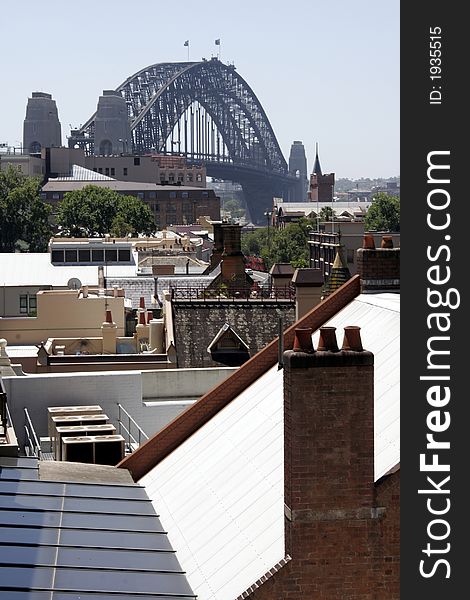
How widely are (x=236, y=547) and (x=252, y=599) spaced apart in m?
2.30

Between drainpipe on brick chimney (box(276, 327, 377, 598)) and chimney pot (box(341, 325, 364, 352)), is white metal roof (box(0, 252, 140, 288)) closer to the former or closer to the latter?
chimney pot (box(341, 325, 364, 352))

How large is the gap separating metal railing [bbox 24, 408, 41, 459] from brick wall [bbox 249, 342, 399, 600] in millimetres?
15003

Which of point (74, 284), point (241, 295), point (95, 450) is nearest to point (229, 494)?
point (95, 450)

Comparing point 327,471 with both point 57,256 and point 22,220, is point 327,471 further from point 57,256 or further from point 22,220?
point 22,220

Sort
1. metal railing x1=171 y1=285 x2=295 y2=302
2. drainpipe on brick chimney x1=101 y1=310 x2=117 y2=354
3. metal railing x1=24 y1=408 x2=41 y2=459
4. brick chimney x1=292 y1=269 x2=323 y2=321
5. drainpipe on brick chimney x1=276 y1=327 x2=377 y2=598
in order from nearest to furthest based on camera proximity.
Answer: drainpipe on brick chimney x1=276 y1=327 x2=377 y2=598
metal railing x1=24 y1=408 x2=41 y2=459
brick chimney x1=292 y1=269 x2=323 y2=321
metal railing x1=171 y1=285 x2=295 y2=302
drainpipe on brick chimney x1=101 y1=310 x2=117 y2=354

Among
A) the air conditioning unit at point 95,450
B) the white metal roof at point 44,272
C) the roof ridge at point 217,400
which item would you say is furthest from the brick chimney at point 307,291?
the white metal roof at point 44,272

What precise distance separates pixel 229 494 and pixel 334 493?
168 inches

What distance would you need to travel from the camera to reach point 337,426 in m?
15.7

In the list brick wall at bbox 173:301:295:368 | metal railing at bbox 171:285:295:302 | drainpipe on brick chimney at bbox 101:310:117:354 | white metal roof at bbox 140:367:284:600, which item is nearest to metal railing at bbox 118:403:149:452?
white metal roof at bbox 140:367:284:600

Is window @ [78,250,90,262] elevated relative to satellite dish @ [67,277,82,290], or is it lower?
elevated

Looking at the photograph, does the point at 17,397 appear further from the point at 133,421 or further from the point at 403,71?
the point at 403,71

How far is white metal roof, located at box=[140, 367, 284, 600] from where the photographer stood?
683 inches

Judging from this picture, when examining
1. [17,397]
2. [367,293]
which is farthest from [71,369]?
[367,293]

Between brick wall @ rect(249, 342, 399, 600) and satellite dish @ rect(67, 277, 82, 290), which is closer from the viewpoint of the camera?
brick wall @ rect(249, 342, 399, 600)
